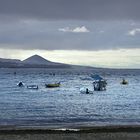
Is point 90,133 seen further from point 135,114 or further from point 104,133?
point 135,114

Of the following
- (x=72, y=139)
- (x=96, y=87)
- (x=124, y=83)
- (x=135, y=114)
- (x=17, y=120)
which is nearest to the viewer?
(x=72, y=139)

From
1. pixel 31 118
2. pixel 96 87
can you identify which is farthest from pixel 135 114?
pixel 96 87

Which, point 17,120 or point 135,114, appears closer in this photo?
point 17,120

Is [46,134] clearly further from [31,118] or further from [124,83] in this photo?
[124,83]

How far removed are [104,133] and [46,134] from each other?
350cm

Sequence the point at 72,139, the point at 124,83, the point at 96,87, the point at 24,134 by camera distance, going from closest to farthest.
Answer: the point at 72,139
the point at 24,134
the point at 96,87
the point at 124,83

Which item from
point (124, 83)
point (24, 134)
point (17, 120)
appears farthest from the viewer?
point (124, 83)

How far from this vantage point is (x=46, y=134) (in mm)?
30453

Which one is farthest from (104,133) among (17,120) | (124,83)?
(124,83)

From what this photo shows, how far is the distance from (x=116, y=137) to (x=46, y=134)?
4.47 m

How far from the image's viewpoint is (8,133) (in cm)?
3125

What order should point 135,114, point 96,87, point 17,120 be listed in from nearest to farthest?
point 17,120 → point 135,114 → point 96,87

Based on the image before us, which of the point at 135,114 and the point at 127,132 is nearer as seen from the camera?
the point at 127,132

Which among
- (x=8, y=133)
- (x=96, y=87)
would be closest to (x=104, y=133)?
(x=8, y=133)
